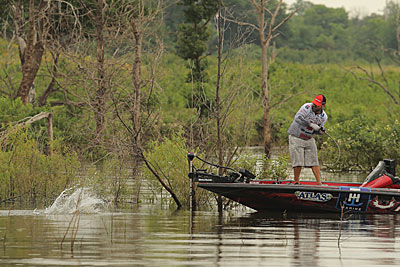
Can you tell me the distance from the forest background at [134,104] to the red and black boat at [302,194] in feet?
2.91

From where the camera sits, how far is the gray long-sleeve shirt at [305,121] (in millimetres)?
14266

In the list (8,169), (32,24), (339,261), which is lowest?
(339,261)

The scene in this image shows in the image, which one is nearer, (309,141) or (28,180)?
(309,141)

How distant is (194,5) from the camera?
1407 inches

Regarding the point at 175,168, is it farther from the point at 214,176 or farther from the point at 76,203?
the point at 76,203

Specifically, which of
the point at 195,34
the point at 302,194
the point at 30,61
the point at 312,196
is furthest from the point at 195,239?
the point at 195,34

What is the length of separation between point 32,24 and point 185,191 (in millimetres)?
10832

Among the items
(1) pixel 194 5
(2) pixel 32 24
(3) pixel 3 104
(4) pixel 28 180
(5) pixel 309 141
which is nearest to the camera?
(5) pixel 309 141

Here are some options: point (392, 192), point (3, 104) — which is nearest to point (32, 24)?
point (3, 104)

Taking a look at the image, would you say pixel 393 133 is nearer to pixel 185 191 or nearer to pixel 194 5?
pixel 185 191

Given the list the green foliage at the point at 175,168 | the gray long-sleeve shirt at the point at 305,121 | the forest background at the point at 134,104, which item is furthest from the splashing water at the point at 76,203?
the gray long-sleeve shirt at the point at 305,121

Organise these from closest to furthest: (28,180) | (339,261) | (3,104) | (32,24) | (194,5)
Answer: (339,261), (28,180), (3,104), (32,24), (194,5)

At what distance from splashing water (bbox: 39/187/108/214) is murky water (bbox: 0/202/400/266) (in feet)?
1.16

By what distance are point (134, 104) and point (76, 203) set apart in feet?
6.77
